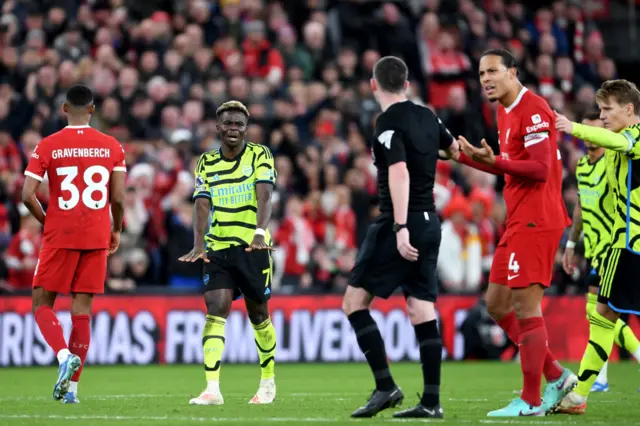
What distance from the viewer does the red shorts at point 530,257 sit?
9.01 metres

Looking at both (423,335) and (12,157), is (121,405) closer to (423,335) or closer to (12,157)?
(423,335)

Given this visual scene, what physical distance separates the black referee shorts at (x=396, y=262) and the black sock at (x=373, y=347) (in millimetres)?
221

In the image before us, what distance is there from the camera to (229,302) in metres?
10.3

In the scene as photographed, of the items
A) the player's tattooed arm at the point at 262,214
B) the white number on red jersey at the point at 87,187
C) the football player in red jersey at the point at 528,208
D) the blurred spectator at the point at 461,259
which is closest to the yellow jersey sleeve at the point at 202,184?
the player's tattooed arm at the point at 262,214

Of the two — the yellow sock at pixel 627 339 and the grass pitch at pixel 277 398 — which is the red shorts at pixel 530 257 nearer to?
the grass pitch at pixel 277 398

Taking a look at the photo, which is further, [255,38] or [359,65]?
[359,65]

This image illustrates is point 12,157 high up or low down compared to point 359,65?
down

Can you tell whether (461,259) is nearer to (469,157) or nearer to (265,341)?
(265,341)

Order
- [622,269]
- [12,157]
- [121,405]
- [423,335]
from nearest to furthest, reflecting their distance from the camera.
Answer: [423,335]
[622,269]
[121,405]
[12,157]

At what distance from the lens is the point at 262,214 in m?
10.4

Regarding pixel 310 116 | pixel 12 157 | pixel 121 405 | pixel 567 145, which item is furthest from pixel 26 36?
pixel 121 405

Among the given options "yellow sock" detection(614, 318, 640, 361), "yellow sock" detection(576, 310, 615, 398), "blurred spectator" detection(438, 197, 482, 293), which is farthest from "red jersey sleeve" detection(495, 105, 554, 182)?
"blurred spectator" detection(438, 197, 482, 293)

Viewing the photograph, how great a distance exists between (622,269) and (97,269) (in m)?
4.40

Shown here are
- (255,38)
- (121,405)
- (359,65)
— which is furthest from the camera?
(359,65)
